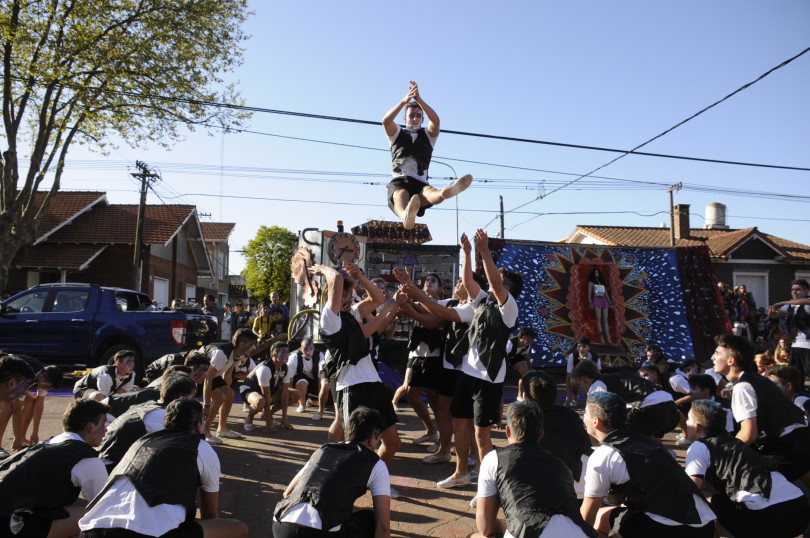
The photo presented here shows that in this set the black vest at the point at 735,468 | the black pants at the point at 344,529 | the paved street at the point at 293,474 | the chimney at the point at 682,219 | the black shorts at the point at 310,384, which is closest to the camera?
the black pants at the point at 344,529

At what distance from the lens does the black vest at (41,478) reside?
3.18 m

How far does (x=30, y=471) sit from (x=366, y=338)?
2455 mm

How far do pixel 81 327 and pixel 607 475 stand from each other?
9.80 metres

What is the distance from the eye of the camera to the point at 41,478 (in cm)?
324

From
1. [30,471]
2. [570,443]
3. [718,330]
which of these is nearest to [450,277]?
[718,330]

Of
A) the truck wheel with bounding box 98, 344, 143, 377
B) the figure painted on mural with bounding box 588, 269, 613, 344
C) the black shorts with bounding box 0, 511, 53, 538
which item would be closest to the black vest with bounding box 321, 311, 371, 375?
the black shorts with bounding box 0, 511, 53, 538

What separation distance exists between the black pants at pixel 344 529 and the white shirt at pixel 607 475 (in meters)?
1.16

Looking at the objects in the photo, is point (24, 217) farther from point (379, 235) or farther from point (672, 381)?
point (672, 381)

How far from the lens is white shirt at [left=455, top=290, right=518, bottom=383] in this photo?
5039 mm

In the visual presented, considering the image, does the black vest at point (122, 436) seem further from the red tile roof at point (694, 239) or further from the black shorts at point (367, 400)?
the red tile roof at point (694, 239)

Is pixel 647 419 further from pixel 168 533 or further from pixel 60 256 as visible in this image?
pixel 60 256

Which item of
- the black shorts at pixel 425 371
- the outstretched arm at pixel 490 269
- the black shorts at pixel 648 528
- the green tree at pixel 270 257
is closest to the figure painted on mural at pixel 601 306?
the black shorts at pixel 425 371

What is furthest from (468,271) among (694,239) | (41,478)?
(694,239)

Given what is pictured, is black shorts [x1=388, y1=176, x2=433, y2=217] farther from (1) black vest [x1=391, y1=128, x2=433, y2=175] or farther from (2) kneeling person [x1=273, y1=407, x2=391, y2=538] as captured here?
(2) kneeling person [x1=273, y1=407, x2=391, y2=538]
